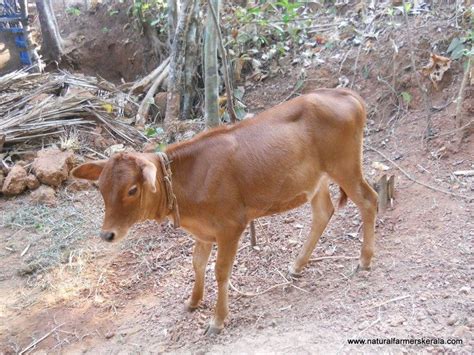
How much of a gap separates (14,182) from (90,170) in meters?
3.53

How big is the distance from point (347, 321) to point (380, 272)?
2.54 ft

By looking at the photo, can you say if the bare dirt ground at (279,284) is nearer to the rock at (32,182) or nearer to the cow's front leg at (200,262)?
the cow's front leg at (200,262)

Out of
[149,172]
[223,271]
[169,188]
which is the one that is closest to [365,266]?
[223,271]

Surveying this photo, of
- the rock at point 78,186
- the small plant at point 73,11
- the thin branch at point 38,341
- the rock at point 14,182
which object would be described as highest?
the small plant at point 73,11

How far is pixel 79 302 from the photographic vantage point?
5039 millimetres

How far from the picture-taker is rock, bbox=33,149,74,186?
6.96 m

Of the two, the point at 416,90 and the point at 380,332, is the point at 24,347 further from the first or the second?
the point at 416,90

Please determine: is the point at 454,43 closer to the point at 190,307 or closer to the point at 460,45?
the point at 460,45

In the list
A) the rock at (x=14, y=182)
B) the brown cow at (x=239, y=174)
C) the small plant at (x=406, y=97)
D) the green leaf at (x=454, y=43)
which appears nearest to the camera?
the brown cow at (x=239, y=174)

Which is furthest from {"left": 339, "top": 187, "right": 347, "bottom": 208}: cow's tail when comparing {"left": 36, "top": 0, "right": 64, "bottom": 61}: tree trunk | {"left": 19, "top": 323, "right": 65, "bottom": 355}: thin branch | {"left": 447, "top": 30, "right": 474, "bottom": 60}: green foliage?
{"left": 36, "top": 0, "right": 64, "bottom": 61}: tree trunk

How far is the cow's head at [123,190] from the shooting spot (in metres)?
3.63

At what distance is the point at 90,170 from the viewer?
3963 millimetres

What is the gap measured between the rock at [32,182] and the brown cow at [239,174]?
133 inches

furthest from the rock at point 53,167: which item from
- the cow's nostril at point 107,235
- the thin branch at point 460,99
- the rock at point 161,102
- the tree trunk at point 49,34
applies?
the tree trunk at point 49,34
